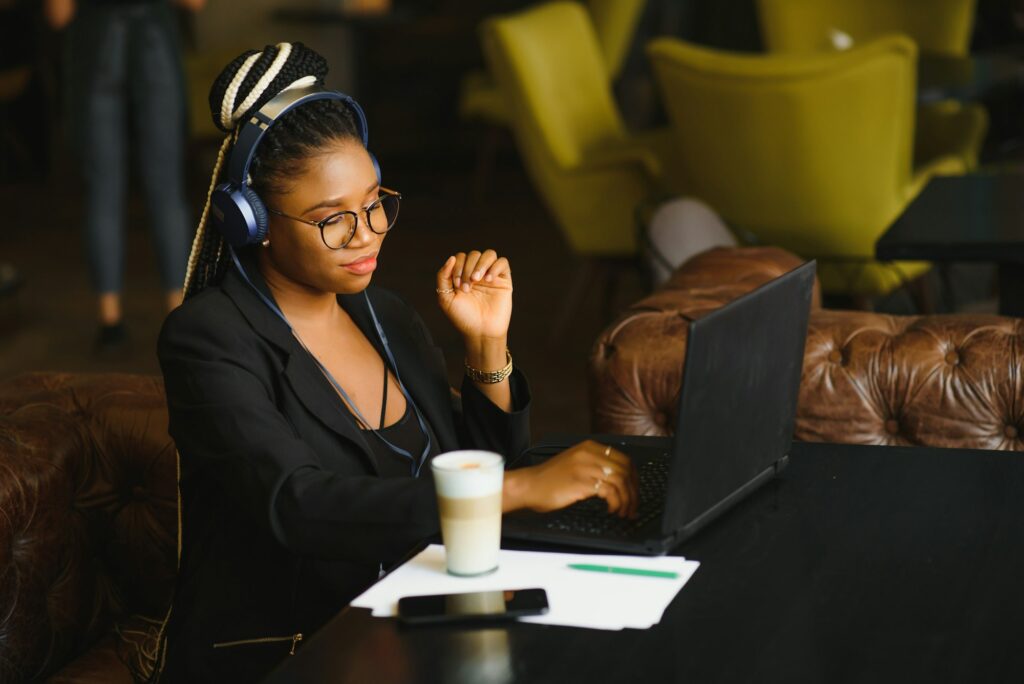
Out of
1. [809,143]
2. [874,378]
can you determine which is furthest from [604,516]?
[809,143]

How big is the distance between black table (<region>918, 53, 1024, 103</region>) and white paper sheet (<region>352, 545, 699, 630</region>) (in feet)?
11.8

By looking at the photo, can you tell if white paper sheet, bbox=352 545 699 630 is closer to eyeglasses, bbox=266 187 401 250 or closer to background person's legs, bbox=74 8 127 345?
eyeglasses, bbox=266 187 401 250

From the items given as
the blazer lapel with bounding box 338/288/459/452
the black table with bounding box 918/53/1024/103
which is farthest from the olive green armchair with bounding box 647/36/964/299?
the blazer lapel with bounding box 338/288/459/452

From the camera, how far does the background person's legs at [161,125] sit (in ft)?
14.7

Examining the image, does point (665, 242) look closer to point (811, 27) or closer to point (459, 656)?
point (459, 656)

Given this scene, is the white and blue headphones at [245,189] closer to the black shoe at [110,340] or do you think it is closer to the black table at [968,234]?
the black table at [968,234]

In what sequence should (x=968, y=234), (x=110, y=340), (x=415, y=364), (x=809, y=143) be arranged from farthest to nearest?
(x=110, y=340) < (x=809, y=143) < (x=968, y=234) < (x=415, y=364)

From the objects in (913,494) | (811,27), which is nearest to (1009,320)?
(913,494)

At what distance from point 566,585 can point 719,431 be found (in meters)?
0.23

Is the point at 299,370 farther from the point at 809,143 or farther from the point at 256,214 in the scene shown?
the point at 809,143

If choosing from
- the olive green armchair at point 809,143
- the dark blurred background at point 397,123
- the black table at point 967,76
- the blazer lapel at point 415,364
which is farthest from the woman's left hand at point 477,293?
the dark blurred background at point 397,123

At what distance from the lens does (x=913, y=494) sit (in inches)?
65.1

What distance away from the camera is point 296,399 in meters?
1.75

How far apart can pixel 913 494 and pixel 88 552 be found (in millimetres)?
1161
